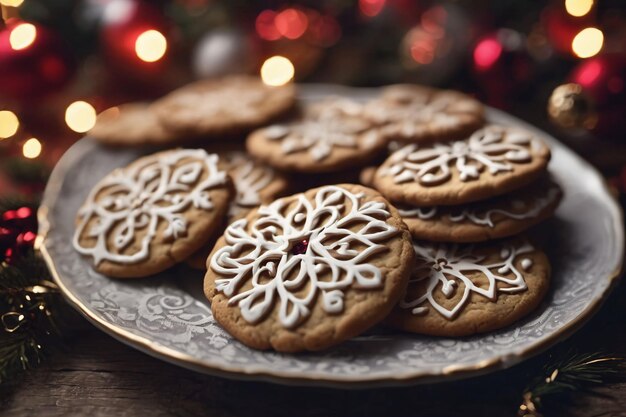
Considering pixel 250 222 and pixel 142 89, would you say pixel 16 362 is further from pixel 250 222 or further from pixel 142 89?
pixel 142 89

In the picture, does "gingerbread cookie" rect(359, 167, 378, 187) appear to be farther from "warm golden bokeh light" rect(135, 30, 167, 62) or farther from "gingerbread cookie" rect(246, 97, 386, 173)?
"warm golden bokeh light" rect(135, 30, 167, 62)

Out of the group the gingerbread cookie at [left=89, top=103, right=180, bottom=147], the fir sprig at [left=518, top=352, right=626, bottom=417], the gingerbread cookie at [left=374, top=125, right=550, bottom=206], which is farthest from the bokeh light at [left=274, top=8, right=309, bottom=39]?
the fir sprig at [left=518, top=352, right=626, bottom=417]

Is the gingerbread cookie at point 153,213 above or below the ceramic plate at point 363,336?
above

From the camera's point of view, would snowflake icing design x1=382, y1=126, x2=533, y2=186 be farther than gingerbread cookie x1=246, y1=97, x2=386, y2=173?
No

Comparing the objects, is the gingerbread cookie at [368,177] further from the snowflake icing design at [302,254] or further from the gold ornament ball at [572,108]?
the gold ornament ball at [572,108]

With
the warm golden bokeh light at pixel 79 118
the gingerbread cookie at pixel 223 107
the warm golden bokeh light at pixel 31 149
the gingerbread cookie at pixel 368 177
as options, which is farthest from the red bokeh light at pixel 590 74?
the warm golden bokeh light at pixel 31 149

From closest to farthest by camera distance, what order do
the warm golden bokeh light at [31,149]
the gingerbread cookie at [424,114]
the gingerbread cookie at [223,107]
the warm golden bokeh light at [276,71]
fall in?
the gingerbread cookie at [424,114] → the gingerbread cookie at [223,107] → the warm golden bokeh light at [31,149] → the warm golden bokeh light at [276,71]
